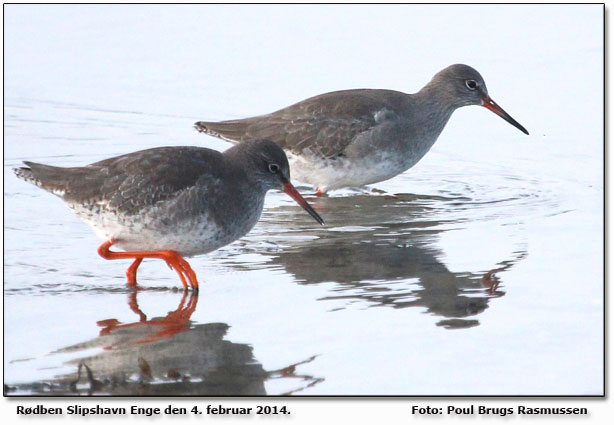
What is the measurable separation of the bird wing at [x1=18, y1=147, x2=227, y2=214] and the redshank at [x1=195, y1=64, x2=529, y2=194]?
3261mm

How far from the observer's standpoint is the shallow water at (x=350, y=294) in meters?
6.62

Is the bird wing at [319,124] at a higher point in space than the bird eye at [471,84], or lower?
lower

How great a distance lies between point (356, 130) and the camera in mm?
11742

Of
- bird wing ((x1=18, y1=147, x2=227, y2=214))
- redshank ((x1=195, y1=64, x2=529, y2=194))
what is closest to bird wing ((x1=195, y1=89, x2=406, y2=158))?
redshank ((x1=195, y1=64, x2=529, y2=194))

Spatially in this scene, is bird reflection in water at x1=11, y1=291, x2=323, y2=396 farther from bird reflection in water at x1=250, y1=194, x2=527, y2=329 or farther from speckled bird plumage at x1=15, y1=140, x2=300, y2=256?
bird reflection in water at x1=250, y1=194, x2=527, y2=329

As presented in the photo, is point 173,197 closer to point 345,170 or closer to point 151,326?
point 151,326

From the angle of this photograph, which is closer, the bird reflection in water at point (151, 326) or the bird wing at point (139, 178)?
the bird reflection in water at point (151, 326)

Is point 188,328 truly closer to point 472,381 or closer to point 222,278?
point 222,278

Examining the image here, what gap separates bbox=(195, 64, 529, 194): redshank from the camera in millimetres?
11727

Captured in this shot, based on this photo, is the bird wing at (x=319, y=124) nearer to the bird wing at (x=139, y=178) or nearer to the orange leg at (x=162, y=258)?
the bird wing at (x=139, y=178)

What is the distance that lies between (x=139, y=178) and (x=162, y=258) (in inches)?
26.7

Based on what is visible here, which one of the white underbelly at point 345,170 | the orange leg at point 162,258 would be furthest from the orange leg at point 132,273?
the white underbelly at point 345,170

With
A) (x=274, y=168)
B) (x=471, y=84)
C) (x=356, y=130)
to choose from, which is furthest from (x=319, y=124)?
(x=274, y=168)

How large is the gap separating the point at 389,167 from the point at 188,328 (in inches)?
192
